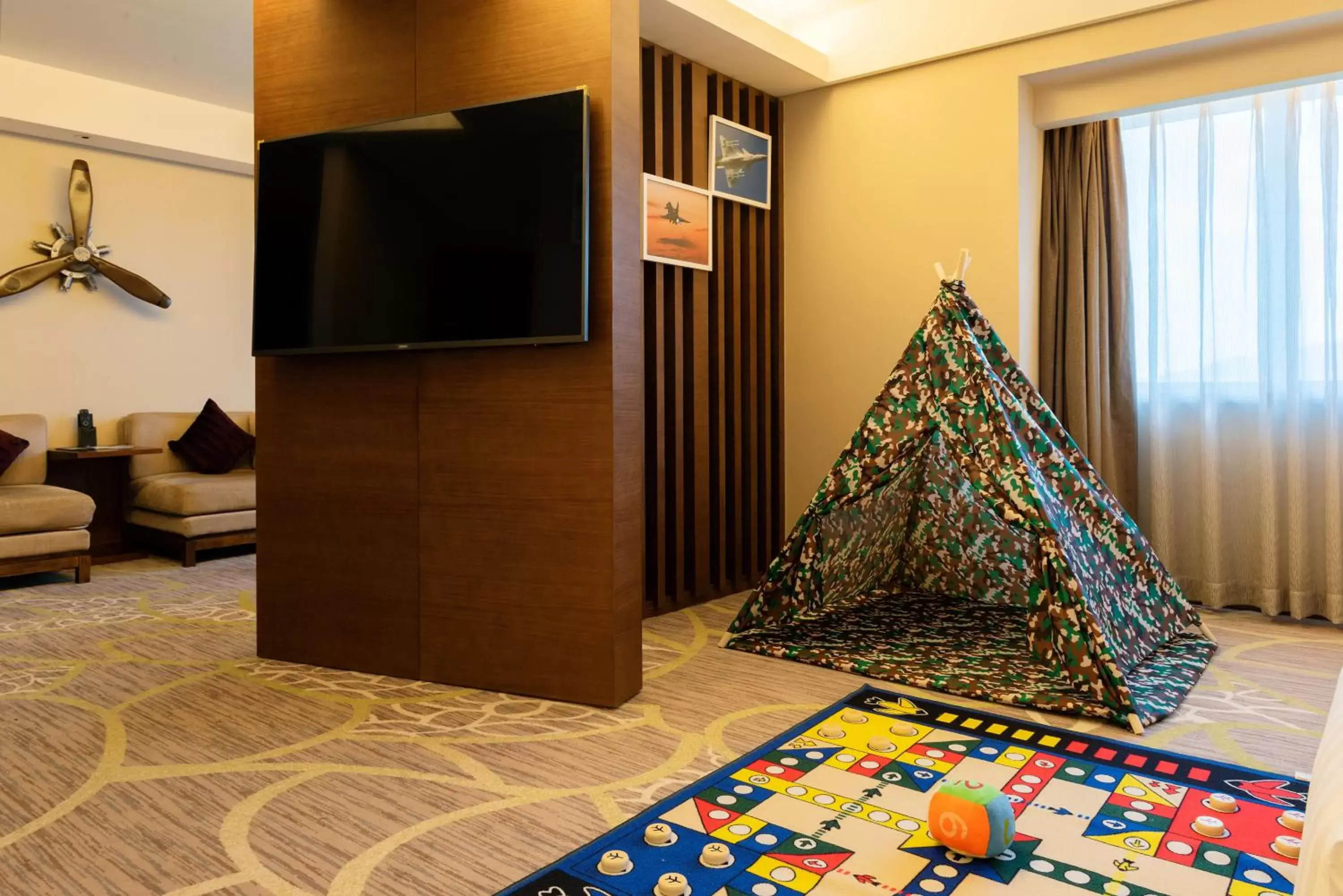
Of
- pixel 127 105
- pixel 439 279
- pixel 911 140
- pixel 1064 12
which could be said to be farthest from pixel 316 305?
pixel 127 105

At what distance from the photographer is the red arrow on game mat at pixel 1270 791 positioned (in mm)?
2248

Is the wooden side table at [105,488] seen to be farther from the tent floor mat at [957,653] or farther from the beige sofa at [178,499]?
the tent floor mat at [957,653]

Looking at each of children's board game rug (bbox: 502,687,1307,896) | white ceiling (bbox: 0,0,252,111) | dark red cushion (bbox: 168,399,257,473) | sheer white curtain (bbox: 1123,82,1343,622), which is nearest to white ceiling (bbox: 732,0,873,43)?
sheer white curtain (bbox: 1123,82,1343,622)

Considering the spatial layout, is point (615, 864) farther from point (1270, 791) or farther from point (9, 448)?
point (9, 448)

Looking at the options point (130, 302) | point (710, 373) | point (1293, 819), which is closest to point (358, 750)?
point (1293, 819)

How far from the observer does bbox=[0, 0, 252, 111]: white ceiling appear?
15.3 feet

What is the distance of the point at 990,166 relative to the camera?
14.3ft

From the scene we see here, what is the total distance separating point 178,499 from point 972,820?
5095 mm

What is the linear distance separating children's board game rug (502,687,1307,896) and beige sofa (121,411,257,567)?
3981mm

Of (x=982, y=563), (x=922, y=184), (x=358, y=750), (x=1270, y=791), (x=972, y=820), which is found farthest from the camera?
(x=922, y=184)

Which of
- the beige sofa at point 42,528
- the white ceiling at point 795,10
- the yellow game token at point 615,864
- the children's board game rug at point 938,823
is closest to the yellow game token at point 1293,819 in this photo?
the children's board game rug at point 938,823

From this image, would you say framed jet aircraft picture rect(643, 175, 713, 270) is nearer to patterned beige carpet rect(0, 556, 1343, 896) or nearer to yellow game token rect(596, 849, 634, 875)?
patterned beige carpet rect(0, 556, 1343, 896)

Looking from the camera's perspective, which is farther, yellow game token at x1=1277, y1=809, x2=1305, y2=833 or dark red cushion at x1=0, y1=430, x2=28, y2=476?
dark red cushion at x1=0, y1=430, x2=28, y2=476

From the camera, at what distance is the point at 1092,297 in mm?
4469
